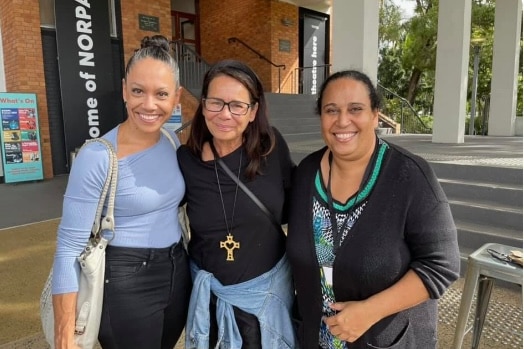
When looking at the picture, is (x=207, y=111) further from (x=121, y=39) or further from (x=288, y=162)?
(x=121, y=39)

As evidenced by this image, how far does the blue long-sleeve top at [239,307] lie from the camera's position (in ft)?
4.93

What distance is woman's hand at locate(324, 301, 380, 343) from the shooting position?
50.3 inches

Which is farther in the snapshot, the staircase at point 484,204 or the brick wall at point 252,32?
the brick wall at point 252,32

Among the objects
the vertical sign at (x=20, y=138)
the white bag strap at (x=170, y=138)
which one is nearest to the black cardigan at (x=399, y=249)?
the white bag strap at (x=170, y=138)

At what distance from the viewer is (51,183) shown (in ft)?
26.0

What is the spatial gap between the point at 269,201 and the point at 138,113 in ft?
1.95

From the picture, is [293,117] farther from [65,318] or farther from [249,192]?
[65,318]

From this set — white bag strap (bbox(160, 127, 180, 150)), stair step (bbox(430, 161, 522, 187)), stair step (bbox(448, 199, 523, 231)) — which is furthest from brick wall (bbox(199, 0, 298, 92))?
white bag strap (bbox(160, 127, 180, 150))

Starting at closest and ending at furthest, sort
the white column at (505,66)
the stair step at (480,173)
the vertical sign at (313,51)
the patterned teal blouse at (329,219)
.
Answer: the patterned teal blouse at (329,219) → the stair step at (480,173) → the white column at (505,66) → the vertical sign at (313,51)

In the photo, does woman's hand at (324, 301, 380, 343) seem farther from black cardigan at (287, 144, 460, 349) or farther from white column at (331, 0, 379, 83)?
white column at (331, 0, 379, 83)

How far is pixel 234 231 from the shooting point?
1.50 metres

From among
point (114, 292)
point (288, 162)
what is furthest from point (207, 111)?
→ point (114, 292)

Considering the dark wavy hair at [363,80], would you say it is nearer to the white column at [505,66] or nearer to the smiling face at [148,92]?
the smiling face at [148,92]

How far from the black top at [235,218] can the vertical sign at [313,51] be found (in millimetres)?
11936
